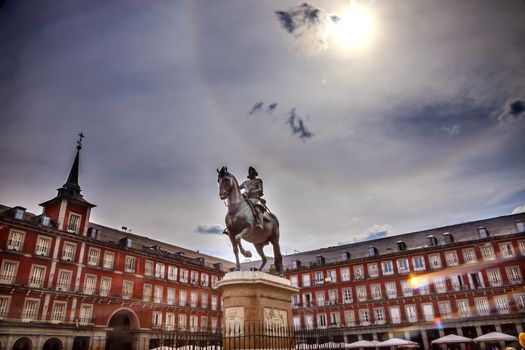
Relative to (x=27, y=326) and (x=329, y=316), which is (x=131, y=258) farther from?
(x=329, y=316)

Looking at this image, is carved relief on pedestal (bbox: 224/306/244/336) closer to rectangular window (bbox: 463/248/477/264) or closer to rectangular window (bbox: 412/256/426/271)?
rectangular window (bbox: 463/248/477/264)

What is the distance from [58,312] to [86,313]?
2.75 meters

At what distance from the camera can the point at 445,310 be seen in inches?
1614

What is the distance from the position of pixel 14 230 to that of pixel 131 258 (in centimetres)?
1253

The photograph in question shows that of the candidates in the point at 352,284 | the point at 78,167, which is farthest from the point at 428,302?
the point at 78,167

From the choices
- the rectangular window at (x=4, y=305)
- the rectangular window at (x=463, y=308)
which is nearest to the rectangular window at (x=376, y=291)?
the rectangular window at (x=463, y=308)

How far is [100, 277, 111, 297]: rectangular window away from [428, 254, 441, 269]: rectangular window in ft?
120

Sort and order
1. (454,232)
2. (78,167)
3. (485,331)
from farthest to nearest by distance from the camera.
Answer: (454,232), (78,167), (485,331)

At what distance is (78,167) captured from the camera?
135 feet

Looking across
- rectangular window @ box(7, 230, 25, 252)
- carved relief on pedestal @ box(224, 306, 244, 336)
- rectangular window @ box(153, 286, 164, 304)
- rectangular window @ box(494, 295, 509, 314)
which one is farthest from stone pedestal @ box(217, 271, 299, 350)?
rectangular window @ box(494, 295, 509, 314)

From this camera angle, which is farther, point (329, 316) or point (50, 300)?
point (329, 316)

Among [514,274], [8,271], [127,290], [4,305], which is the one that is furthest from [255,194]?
[514,274]

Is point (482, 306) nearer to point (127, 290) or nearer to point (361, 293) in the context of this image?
point (361, 293)

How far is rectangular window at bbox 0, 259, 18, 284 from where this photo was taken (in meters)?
29.4
